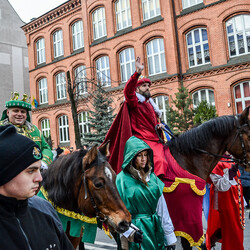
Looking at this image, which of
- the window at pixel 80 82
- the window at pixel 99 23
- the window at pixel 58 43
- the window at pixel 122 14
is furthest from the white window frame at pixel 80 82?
the window at pixel 122 14

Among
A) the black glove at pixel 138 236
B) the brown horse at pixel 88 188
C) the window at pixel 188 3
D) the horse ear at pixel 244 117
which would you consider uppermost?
the window at pixel 188 3

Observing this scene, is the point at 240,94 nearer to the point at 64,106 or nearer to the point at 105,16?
the point at 105,16

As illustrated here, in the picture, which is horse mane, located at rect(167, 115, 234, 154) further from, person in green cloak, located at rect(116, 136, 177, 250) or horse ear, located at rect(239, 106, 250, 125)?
person in green cloak, located at rect(116, 136, 177, 250)

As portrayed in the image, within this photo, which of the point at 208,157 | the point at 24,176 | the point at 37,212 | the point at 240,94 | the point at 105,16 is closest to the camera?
the point at 24,176

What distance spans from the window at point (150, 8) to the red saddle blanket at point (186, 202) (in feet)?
64.6

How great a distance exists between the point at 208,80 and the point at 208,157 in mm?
15621

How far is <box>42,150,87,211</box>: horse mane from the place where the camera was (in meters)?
3.00

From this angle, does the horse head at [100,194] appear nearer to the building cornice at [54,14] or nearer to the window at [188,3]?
the window at [188,3]

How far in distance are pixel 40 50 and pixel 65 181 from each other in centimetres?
2963

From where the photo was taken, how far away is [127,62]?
75.5ft

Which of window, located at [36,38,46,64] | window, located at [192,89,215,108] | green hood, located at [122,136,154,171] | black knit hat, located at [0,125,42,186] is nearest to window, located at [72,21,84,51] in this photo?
window, located at [36,38,46,64]

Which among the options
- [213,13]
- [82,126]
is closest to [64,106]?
[82,126]

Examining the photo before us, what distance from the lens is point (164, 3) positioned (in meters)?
20.4

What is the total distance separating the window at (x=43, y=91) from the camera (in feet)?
96.6
